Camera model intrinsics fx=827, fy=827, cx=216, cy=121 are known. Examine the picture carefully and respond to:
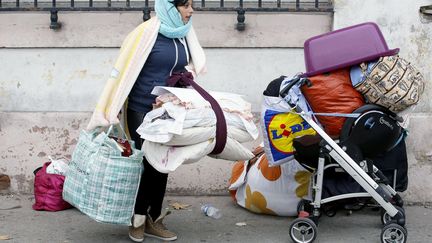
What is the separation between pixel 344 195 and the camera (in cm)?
556

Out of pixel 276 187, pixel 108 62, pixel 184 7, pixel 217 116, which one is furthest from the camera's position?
pixel 108 62

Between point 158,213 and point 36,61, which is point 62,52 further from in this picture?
point 158,213

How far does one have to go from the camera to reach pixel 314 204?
5512 millimetres

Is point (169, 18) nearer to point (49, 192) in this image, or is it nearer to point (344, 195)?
point (344, 195)

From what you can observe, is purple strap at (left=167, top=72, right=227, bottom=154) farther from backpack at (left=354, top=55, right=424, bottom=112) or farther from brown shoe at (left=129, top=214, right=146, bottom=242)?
backpack at (left=354, top=55, right=424, bottom=112)

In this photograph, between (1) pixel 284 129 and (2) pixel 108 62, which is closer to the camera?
(1) pixel 284 129

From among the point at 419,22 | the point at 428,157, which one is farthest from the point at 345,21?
the point at 428,157

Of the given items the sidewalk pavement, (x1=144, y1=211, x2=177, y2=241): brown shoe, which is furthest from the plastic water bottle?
(x1=144, y1=211, x2=177, y2=241): brown shoe

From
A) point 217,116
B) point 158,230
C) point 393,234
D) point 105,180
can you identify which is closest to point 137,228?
point 158,230

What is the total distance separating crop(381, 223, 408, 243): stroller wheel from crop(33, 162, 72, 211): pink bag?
2.41 m

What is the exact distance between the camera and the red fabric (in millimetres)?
5387

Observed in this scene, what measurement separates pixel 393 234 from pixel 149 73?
1907 mm

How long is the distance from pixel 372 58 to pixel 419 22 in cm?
161

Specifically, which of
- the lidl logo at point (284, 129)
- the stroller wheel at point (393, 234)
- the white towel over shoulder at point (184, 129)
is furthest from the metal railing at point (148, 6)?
the stroller wheel at point (393, 234)
